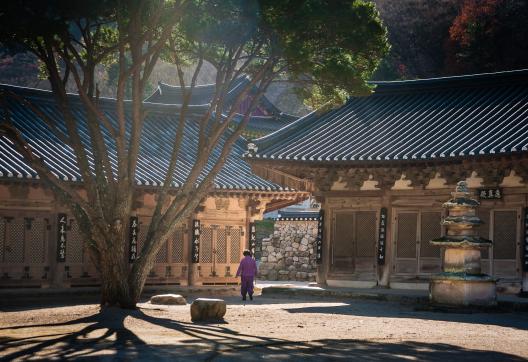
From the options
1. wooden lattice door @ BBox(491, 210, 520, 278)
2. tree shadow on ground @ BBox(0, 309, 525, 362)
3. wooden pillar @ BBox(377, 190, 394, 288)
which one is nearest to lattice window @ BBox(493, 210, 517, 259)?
wooden lattice door @ BBox(491, 210, 520, 278)

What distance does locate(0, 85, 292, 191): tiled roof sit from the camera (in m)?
23.6

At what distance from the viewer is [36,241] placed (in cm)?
2375

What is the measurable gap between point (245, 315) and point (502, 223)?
8186mm

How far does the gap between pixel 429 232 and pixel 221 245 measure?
719 centimetres

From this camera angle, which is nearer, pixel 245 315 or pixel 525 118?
pixel 245 315

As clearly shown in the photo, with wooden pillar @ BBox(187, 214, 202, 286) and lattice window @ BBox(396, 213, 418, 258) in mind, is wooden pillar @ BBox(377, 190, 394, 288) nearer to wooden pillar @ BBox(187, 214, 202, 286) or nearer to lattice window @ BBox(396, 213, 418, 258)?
lattice window @ BBox(396, 213, 418, 258)

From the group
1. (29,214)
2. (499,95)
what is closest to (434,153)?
(499,95)

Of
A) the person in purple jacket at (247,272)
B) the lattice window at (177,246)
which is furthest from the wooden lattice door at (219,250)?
the person in purple jacket at (247,272)

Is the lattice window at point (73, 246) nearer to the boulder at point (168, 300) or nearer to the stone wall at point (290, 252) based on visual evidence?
the boulder at point (168, 300)

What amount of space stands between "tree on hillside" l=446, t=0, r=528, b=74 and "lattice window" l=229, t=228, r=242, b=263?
885 inches

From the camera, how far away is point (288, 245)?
139 feet

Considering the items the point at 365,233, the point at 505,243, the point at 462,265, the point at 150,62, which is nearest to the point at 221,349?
the point at 150,62

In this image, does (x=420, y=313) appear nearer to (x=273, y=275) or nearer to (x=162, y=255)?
(x=162, y=255)

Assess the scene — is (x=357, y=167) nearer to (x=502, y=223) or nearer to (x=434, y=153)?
(x=434, y=153)
